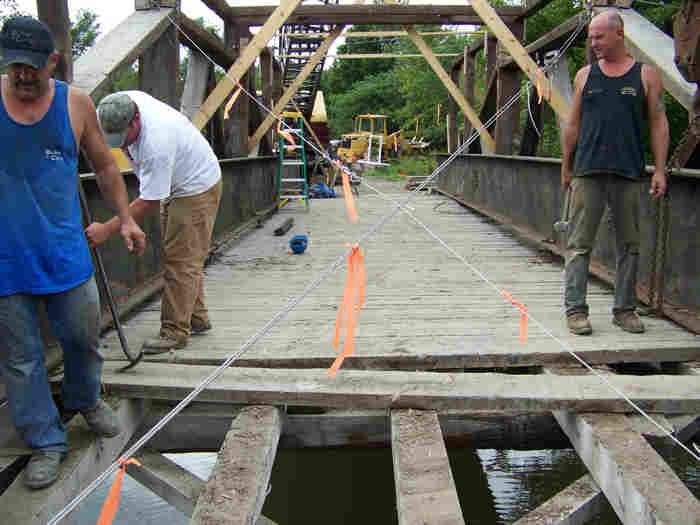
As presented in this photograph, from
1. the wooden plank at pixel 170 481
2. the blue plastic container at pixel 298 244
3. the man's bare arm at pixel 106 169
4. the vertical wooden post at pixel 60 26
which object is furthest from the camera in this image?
the blue plastic container at pixel 298 244

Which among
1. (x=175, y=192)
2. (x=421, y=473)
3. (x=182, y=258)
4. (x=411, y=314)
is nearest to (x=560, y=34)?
(x=411, y=314)

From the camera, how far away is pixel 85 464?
2643 millimetres

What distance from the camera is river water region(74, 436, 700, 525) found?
511 cm

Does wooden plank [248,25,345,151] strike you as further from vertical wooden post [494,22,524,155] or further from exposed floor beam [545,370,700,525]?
exposed floor beam [545,370,700,525]

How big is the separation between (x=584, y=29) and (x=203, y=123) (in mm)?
4202

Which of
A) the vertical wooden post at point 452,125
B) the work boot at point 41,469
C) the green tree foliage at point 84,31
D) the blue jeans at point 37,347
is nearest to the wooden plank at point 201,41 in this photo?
the blue jeans at point 37,347

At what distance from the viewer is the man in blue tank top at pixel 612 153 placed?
374 cm

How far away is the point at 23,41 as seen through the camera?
2275 mm

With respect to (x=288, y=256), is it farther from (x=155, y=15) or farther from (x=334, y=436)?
(x=334, y=436)

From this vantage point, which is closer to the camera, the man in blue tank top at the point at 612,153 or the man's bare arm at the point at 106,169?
the man's bare arm at the point at 106,169

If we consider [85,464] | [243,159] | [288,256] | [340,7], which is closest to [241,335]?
[85,464]

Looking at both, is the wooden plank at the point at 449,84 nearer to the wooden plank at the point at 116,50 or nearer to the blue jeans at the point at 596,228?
the wooden plank at the point at 116,50

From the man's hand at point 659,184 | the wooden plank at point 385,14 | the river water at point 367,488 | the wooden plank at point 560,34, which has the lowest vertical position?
the river water at point 367,488

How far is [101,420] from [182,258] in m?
1.18
